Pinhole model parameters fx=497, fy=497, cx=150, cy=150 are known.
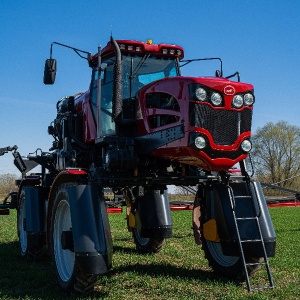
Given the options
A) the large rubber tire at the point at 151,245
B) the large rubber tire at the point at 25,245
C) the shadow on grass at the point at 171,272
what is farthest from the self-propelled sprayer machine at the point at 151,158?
the large rubber tire at the point at 25,245

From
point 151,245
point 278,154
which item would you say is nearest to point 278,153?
point 278,154

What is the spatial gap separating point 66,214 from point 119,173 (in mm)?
973

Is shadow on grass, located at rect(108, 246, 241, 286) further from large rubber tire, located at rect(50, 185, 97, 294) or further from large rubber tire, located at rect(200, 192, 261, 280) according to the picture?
large rubber tire, located at rect(50, 185, 97, 294)

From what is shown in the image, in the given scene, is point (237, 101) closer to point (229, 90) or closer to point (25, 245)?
point (229, 90)

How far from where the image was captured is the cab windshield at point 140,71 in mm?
6969

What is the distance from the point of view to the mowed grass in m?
6.00

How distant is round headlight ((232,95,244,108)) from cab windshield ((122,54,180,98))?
1677mm

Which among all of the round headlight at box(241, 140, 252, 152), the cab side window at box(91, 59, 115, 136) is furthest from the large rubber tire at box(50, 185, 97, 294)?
the round headlight at box(241, 140, 252, 152)

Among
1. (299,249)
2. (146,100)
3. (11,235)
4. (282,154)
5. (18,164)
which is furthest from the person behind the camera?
(282,154)

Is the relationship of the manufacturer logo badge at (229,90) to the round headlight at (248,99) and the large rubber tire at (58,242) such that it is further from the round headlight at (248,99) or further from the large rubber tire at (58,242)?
the large rubber tire at (58,242)

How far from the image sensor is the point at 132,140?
6.52 m

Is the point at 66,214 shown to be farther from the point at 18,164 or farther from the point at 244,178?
the point at 18,164

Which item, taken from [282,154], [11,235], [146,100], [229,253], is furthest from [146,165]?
[282,154]

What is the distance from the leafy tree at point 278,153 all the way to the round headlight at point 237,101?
41.3 meters
